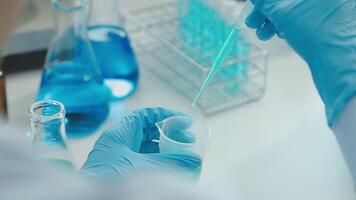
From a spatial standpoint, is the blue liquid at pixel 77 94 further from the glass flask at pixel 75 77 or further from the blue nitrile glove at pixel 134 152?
the blue nitrile glove at pixel 134 152

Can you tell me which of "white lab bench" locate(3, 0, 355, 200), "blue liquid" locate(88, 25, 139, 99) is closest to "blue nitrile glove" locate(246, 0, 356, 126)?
"white lab bench" locate(3, 0, 355, 200)

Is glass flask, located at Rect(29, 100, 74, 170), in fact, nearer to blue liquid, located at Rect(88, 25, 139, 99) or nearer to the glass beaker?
the glass beaker

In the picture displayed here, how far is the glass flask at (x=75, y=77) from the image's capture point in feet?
2.87

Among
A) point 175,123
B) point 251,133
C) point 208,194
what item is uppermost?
point 208,194

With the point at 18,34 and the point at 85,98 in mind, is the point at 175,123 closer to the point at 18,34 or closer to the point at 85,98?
the point at 85,98

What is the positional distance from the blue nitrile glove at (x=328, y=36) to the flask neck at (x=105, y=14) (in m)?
0.27

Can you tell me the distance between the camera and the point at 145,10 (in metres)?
1.09

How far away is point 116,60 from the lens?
96cm

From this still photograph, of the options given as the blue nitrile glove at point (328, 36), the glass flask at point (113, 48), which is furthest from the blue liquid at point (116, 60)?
the blue nitrile glove at point (328, 36)

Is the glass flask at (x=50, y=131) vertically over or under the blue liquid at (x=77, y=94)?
over

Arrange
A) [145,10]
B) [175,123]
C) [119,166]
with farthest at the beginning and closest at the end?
[145,10] → [175,123] → [119,166]

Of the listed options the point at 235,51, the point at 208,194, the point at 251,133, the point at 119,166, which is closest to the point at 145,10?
the point at 235,51

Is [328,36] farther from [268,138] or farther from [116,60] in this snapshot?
[116,60]

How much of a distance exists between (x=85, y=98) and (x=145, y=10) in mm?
262
